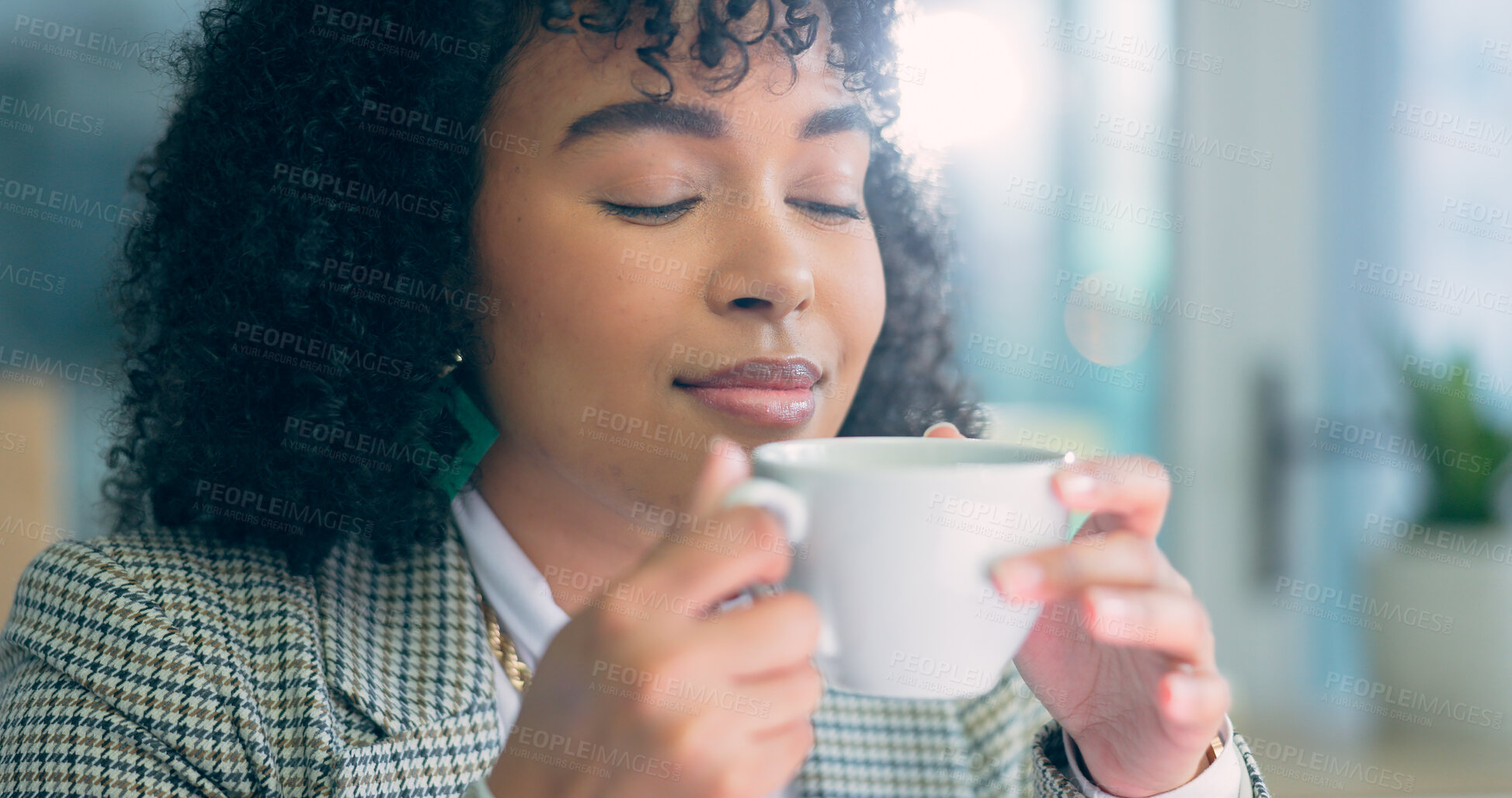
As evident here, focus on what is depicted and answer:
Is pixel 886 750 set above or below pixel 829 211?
below

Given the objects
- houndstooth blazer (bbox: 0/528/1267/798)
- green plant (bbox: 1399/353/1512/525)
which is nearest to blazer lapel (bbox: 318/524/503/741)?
houndstooth blazer (bbox: 0/528/1267/798)

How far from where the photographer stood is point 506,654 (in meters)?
0.91

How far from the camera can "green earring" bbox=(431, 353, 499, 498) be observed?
0.95 m

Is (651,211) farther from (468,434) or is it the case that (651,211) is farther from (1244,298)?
(1244,298)

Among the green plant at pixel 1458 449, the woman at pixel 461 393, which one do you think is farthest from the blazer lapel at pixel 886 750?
the green plant at pixel 1458 449

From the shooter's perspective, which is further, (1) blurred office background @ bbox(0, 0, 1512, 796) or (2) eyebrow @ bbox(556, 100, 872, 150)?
(1) blurred office background @ bbox(0, 0, 1512, 796)

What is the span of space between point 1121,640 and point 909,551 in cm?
17

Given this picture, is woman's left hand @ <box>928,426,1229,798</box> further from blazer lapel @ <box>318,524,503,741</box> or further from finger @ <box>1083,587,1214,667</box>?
blazer lapel @ <box>318,524,503,741</box>

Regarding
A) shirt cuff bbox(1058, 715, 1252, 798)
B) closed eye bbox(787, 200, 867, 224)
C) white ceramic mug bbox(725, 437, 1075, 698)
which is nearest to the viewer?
white ceramic mug bbox(725, 437, 1075, 698)

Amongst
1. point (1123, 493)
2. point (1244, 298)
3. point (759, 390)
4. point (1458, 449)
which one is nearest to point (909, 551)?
point (1123, 493)

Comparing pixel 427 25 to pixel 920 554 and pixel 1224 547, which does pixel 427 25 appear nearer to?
pixel 920 554

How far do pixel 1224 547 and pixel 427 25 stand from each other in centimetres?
182

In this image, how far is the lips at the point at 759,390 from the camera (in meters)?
0.79

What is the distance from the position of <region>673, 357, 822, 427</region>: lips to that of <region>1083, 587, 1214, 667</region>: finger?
A: 0.32 m
